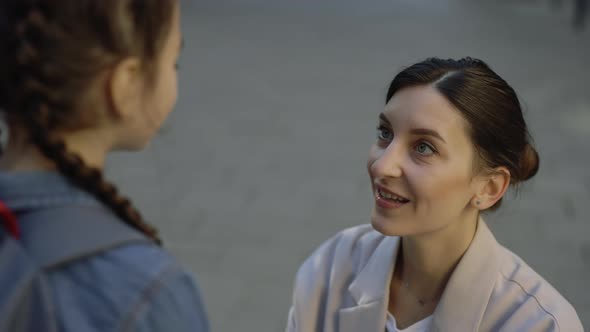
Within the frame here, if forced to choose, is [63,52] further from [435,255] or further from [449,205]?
[435,255]

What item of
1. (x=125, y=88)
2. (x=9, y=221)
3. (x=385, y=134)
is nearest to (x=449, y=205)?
(x=385, y=134)

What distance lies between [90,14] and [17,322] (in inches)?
14.7

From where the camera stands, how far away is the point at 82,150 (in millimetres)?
1064

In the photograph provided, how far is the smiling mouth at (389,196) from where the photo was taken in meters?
1.71

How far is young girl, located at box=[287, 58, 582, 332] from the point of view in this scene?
5.57ft

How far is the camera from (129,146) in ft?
3.70

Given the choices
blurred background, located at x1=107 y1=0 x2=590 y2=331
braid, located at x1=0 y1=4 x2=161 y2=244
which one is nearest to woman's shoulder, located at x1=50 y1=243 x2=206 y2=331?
braid, located at x1=0 y1=4 x2=161 y2=244

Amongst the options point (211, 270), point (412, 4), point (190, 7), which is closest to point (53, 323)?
point (211, 270)

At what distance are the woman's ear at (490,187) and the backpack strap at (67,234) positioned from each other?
3.18 feet

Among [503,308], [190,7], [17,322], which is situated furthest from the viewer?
[190,7]

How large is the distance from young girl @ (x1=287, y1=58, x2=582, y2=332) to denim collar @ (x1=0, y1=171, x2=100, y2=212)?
81cm

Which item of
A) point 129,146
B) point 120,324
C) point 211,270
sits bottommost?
point 211,270

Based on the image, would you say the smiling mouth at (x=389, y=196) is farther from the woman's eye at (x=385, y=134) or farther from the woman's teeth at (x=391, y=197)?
the woman's eye at (x=385, y=134)

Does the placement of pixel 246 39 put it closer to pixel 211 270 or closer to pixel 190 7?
pixel 190 7
